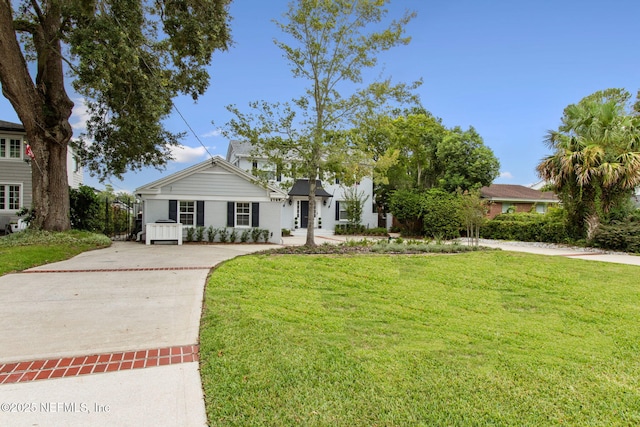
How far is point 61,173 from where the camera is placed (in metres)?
13.4

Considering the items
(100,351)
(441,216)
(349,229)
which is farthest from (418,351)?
(349,229)

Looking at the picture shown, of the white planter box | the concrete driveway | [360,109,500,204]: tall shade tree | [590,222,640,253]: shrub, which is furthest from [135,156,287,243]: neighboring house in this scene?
[590,222,640,253]: shrub

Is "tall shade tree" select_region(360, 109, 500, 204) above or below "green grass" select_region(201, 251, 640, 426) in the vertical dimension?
above

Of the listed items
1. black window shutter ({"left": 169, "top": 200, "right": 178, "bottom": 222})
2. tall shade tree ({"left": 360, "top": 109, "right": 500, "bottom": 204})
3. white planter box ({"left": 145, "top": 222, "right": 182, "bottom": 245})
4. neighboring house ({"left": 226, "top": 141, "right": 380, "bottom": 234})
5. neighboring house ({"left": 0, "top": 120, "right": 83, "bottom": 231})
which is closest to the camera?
white planter box ({"left": 145, "top": 222, "right": 182, "bottom": 245})

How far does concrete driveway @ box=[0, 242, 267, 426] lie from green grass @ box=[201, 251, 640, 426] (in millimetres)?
278

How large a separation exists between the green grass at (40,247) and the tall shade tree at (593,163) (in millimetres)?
18956

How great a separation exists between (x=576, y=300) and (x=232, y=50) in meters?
14.0

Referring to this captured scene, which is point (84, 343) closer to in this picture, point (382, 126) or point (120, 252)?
point (120, 252)

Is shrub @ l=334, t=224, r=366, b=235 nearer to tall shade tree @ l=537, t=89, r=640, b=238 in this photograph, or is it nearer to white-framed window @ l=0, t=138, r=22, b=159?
tall shade tree @ l=537, t=89, r=640, b=238

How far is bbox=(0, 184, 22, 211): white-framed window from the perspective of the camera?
17.8 metres

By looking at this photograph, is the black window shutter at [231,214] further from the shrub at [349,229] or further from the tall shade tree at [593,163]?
the tall shade tree at [593,163]

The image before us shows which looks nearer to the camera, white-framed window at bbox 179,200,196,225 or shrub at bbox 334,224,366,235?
white-framed window at bbox 179,200,196,225

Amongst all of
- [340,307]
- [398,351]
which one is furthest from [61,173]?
[398,351]

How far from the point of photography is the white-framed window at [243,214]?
16.2 meters
